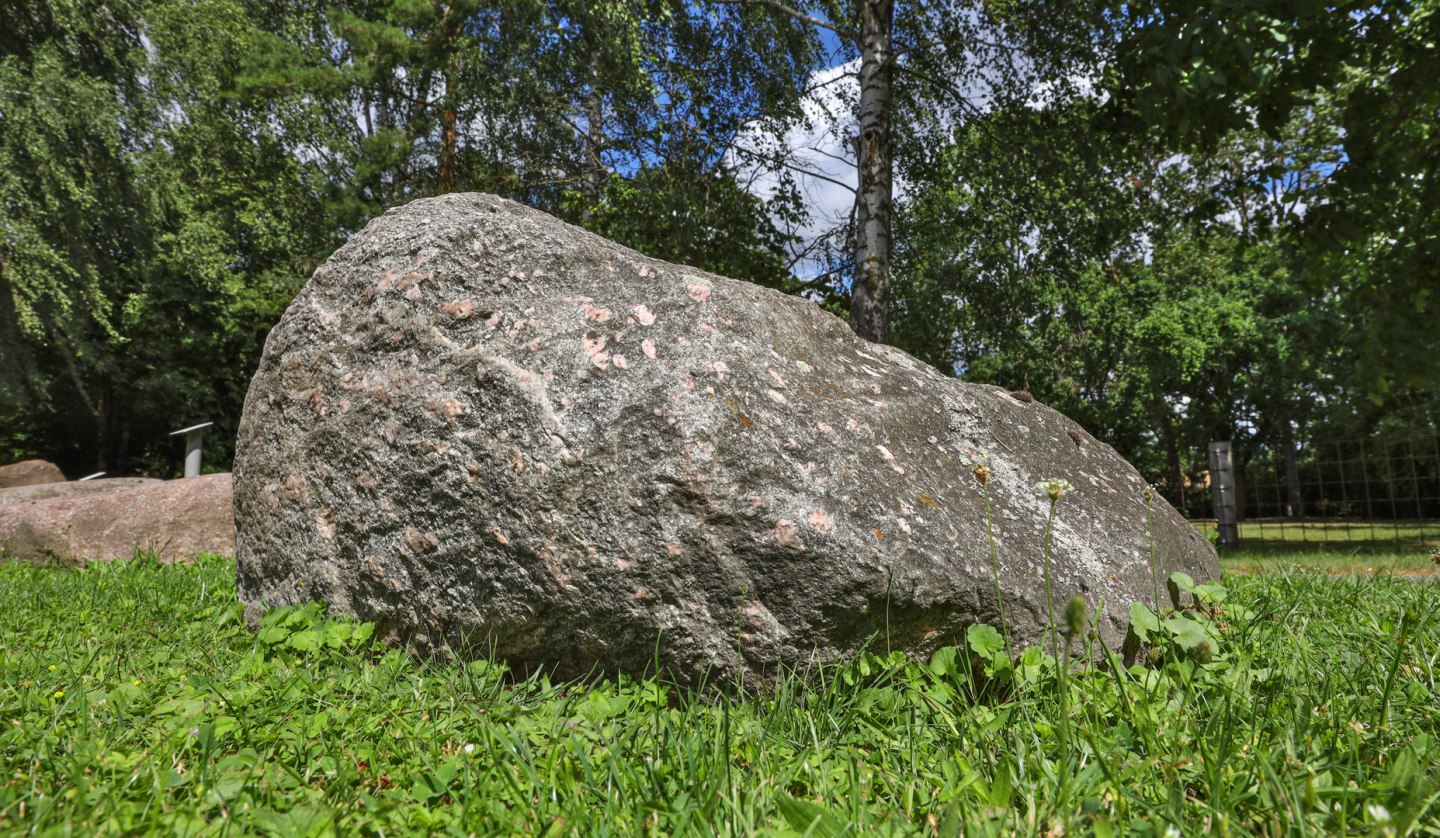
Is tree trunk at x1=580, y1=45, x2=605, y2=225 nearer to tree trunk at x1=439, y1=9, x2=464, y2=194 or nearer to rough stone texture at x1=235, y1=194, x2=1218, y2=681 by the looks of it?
tree trunk at x1=439, y1=9, x2=464, y2=194

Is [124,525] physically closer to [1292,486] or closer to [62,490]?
[62,490]

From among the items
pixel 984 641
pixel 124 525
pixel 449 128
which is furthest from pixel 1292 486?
pixel 124 525

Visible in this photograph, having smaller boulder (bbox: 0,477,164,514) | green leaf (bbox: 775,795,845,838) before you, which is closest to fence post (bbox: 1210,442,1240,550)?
green leaf (bbox: 775,795,845,838)

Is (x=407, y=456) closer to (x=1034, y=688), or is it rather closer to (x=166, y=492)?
(x=1034, y=688)

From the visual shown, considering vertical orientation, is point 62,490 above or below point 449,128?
below

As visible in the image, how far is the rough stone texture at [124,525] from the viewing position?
229 inches

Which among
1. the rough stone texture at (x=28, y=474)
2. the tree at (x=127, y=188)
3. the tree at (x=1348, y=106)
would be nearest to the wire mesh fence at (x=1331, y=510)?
the tree at (x=1348, y=106)

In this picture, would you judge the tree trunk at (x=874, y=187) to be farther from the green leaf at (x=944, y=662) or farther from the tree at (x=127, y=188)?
the tree at (x=127, y=188)

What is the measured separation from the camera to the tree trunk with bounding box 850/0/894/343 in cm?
702

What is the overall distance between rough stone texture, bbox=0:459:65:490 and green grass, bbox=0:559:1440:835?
32.4 feet

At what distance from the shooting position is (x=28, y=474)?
10.5 m

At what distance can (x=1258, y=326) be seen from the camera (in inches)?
799

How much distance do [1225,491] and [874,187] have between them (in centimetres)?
729

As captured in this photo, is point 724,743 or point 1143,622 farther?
point 1143,622
